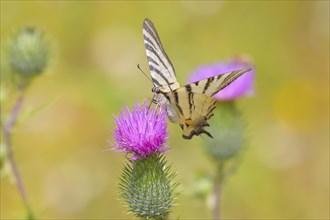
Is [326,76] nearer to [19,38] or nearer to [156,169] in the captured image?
[19,38]

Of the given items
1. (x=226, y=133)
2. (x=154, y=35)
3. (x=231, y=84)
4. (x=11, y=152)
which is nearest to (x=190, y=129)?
(x=154, y=35)

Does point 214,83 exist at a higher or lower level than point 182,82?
lower

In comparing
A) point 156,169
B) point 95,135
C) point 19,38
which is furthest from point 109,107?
point 156,169

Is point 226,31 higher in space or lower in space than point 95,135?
higher

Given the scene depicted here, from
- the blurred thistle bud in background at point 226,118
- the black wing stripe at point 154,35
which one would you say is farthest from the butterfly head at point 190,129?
the blurred thistle bud in background at point 226,118

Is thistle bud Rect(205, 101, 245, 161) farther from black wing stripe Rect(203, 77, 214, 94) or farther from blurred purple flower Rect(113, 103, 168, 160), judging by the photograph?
black wing stripe Rect(203, 77, 214, 94)

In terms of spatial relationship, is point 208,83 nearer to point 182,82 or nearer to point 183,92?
point 183,92
